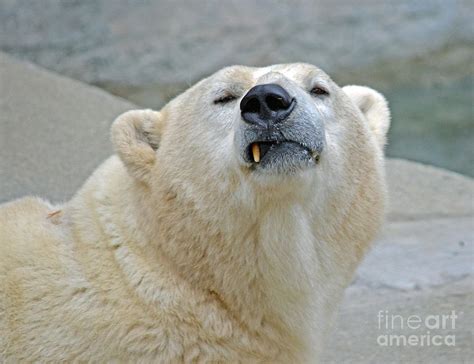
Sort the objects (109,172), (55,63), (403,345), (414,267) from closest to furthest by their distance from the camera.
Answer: (109,172)
(403,345)
(414,267)
(55,63)

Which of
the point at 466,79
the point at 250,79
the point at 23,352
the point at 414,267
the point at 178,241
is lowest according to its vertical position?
the point at 466,79

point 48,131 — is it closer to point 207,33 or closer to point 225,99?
point 225,99

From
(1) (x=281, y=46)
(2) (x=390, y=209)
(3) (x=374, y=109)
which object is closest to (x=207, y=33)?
(1) (x=281, y=46)

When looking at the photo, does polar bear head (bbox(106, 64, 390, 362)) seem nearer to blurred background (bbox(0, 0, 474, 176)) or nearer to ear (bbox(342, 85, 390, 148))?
ear (bbox(342, 85, 390, 148))

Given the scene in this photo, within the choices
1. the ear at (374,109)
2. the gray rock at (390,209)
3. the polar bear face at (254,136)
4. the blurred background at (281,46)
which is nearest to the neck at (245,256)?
the polar bear face at (254,136)

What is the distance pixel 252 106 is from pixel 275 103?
0.24 feet

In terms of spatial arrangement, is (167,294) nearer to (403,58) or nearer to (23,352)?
(23,352)

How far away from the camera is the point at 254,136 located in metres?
2.71

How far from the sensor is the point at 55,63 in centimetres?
858

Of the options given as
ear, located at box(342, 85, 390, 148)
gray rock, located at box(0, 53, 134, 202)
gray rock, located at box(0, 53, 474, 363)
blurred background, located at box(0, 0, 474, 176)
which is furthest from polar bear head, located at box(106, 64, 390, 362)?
blurred background, located at box(0, 0, 474, 176)

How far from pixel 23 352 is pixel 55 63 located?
5.96 metres

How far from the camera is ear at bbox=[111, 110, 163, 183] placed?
3.17 metres

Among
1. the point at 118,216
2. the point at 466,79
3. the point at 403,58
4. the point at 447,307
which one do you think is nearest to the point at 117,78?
the point at 403,58

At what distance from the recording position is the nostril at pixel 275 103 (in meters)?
2.71
